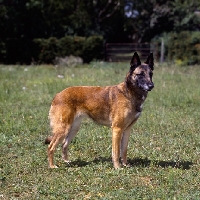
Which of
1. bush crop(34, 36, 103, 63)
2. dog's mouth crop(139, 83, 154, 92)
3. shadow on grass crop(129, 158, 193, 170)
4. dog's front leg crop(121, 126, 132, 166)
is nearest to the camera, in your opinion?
dog's mouth crop(139, 83, 154, 92)

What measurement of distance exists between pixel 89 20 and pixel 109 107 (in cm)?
2827

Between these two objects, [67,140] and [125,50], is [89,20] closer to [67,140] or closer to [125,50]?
[125,50]

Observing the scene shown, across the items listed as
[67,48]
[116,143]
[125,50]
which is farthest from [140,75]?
[125,50]

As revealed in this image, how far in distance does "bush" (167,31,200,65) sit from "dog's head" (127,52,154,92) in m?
20.0

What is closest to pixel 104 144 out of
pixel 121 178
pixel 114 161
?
pixel 114 161

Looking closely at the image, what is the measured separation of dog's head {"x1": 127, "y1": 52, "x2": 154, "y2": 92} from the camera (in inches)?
246

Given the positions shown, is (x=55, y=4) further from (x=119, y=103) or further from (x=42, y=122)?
(x=119, y=103)

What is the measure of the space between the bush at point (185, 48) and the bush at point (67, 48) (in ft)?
16.3

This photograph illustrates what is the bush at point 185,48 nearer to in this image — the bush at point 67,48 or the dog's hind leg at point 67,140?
the bush at point 67,48

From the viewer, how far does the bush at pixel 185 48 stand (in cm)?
2666

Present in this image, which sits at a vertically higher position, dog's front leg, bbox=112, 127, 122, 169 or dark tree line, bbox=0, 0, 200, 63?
dark tree line, bbox=0, 0, 200, 63

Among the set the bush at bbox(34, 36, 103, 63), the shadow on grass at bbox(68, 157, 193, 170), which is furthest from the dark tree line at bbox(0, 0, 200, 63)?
the shadow on grass at bbox(68, 157, 193, 170)

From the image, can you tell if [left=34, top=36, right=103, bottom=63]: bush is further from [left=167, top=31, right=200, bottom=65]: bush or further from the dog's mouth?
the dog's mouth

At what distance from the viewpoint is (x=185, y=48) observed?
89.5 feet
